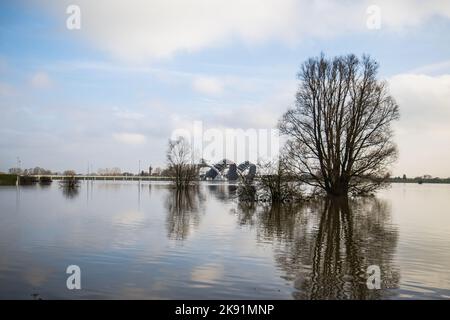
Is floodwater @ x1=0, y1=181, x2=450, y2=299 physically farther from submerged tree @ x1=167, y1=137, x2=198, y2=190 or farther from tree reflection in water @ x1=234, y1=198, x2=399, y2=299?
submerged tree @ x1=167, y1=137, x2=198, y2=190

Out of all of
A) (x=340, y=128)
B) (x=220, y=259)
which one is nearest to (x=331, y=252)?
(x=220, y=259)

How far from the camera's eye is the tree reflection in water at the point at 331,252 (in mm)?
9727

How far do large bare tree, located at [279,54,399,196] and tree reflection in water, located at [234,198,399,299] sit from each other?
17.2m

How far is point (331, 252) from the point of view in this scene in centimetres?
1427

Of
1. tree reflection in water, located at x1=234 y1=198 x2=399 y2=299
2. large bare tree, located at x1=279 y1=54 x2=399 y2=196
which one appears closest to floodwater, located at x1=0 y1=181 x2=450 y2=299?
tree reflection in water, located at x1=234 y1=198 x2=399 y2=299

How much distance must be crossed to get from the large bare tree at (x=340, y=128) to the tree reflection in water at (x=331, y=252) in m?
17.2

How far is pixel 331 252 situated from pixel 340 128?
95.4 feet

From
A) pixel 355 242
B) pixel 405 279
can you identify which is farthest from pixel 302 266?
pixel 355 242

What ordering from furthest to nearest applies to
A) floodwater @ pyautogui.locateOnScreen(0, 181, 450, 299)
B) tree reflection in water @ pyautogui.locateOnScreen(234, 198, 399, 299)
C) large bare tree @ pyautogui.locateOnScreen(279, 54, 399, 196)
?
large bare tree @ pyautogui.locateOnScreen(279, 54, 399, 196), tree reflection in water @ pyautogui.locateOnScreen(234, 198, 399, 299), floodwater @ pyautogui.locateOnScreen(0, 181, 450, 299)

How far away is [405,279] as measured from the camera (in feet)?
35.3

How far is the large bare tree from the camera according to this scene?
1633 inches
